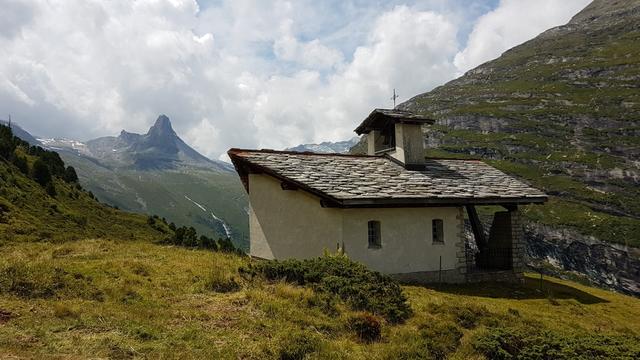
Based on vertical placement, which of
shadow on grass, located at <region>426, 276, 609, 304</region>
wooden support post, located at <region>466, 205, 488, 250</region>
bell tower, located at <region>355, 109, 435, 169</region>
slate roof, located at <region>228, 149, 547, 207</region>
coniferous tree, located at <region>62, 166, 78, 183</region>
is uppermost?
bell tower, located at <region>355, 109, 435, 169</region>

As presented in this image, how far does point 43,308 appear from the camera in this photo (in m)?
10.5

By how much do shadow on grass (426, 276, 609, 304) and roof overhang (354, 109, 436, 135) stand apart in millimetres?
9110

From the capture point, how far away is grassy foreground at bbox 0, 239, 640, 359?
348 inches

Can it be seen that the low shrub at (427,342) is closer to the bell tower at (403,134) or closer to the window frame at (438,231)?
the window frame at (438,231)

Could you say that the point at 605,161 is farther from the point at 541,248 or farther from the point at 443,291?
the point at 443,291

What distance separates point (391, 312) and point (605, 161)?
21499 cm

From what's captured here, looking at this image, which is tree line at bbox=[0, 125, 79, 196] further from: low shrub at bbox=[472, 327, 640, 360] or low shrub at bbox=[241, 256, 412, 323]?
low shrub at bbox=[472, 327, 640, 360]

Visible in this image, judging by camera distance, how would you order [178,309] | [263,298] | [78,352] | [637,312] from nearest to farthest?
[78,352]
[178,309]
[263,298]
[637,312]

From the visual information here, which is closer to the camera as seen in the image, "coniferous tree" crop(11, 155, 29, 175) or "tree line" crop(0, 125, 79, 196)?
"tree line" crop(0, 125, 79, 196)

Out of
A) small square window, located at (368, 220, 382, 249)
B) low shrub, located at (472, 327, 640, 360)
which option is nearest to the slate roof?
small square window, located at (368, 220, 382, 249)

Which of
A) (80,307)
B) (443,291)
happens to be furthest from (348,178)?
(80,307)

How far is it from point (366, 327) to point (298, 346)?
7.89 feet

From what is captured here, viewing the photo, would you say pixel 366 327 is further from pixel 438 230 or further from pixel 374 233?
pixel 438 230

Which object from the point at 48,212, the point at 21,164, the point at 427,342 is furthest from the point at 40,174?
the point at 427,342
